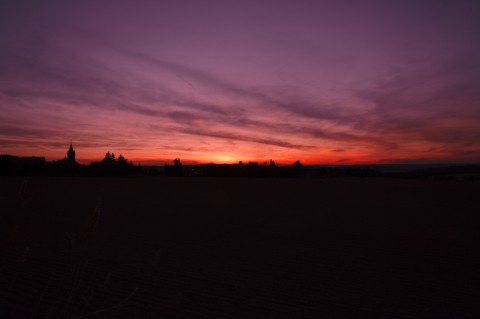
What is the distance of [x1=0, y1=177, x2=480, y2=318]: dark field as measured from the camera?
4773mm

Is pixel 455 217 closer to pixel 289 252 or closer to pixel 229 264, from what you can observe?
pixel 289 252

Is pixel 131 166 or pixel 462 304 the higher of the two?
pixel 131 166

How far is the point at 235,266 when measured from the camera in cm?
679

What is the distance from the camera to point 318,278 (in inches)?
244

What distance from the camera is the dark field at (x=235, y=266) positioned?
477 centimetres

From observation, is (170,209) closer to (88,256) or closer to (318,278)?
(88,256)

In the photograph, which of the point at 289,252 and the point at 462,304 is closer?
the point at 462,304

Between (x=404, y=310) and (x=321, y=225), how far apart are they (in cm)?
638

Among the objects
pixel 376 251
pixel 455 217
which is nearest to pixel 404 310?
pixel 376 251

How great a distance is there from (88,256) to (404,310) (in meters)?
5.72

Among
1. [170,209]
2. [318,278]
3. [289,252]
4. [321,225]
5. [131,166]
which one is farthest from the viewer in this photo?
[131,166]

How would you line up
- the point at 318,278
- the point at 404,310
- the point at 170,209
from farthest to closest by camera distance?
the point at 170,209
the point at 318,278
the point at 404,310

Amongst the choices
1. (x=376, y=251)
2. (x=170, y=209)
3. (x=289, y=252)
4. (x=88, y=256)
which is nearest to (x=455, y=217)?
(x=376, y=251)

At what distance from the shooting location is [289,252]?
7.88 meters
